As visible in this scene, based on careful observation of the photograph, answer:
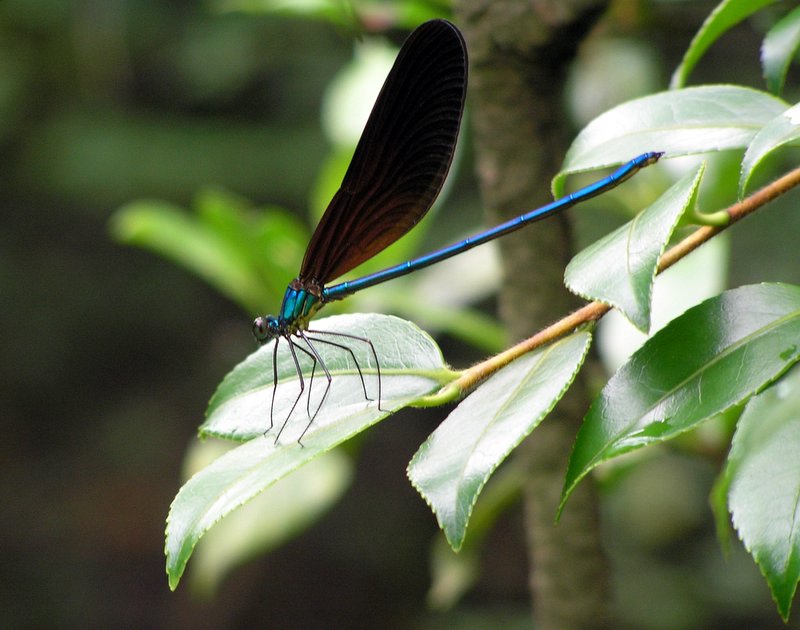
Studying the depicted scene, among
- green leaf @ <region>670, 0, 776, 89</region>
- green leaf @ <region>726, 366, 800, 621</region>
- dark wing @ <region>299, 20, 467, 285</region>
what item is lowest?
green leaf @ <region>726, 366, 800, 621</region>

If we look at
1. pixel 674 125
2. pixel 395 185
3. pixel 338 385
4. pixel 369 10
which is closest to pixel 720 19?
pixel 674 125

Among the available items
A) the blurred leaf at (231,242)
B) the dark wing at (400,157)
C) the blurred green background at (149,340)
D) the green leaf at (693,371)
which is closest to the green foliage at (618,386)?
the green leaf at (693,371)

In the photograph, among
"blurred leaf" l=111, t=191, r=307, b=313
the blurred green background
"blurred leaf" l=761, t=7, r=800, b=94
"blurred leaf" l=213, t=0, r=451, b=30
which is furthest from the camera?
the blurred green background

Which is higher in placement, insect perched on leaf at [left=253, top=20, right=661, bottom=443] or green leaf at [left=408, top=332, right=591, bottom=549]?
insect perched on leaf at [left=253, top=20, right=661, bottom=443]

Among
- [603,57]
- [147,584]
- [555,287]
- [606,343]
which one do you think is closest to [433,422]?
[147,584]

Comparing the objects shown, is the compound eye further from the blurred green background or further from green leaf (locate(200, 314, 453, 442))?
the blurred green background

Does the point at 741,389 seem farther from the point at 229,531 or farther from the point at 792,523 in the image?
the point at 229,531

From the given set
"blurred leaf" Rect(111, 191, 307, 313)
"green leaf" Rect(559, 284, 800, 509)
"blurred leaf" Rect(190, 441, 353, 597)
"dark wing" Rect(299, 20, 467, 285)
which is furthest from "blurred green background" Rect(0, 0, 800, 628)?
"green leaf" Rect(559, 284, 800, 509)

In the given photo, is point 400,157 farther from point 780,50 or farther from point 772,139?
point 772,139
